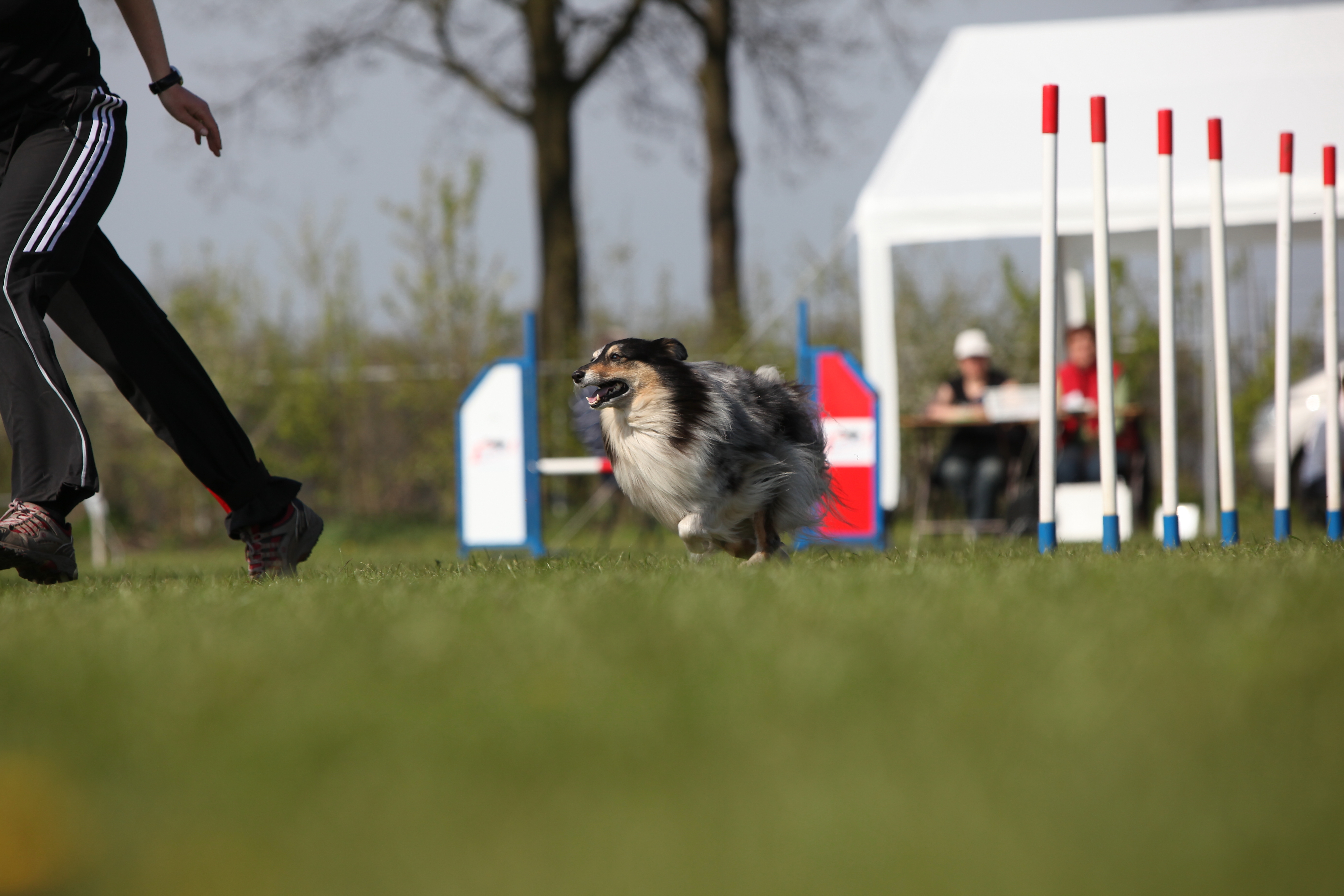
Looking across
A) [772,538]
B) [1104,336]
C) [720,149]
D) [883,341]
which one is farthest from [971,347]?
[720,149]

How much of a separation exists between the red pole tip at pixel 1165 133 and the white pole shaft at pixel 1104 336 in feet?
0.98

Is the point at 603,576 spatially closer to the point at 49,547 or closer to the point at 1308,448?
the point at 49,547

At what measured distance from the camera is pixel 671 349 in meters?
4.74

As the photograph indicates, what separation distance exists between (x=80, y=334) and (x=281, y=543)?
0.85 meters

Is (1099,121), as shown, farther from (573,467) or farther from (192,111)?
(573,467)

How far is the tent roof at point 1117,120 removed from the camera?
8.31m

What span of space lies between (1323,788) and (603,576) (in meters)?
Result: 2.45

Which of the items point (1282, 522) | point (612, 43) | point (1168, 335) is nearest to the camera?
point (1168, 335)

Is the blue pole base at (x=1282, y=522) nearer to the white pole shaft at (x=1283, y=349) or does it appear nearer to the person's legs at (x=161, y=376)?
the white pole shaft at (x=1283, y=349)

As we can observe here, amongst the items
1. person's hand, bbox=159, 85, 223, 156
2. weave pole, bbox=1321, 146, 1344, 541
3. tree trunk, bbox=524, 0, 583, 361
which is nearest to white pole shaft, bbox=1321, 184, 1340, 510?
weave pole, bbox=1321, 146, 1344, 541

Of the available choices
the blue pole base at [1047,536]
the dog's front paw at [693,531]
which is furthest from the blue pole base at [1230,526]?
the dog's front paw at [693,531]

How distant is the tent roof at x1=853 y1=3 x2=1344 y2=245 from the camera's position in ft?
27.3

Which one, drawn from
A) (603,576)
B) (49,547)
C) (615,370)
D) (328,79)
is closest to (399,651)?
(603,576)

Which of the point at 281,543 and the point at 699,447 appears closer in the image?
the point at 281,543
